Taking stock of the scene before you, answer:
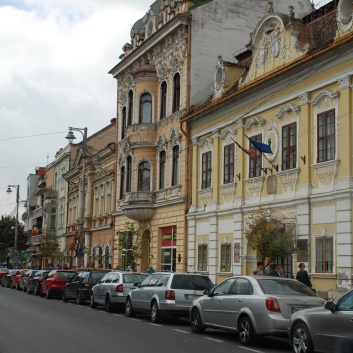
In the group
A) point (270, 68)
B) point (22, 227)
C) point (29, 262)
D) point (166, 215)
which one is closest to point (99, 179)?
point (166, 215)

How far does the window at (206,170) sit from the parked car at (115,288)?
8.47 m

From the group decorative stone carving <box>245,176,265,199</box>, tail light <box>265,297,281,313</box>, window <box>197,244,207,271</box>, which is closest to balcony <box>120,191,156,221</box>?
window <box>197,244,207,271</box>

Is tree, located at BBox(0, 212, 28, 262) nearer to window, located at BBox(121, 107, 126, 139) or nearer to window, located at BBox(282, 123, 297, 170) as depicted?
window, located at BBox(121, 107, 126, 139)

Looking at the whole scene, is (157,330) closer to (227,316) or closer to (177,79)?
(227,316)

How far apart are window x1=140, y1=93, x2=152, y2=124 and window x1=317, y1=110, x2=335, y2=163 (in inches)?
619

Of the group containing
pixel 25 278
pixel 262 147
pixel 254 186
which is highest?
pixel 262 147

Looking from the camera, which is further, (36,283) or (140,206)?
(140,206)

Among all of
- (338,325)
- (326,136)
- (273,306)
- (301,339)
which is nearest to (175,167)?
(326,136)

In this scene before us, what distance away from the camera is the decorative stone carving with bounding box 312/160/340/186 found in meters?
22.5

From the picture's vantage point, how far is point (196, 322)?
16750 mm

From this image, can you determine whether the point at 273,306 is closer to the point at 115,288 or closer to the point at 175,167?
the point at 115,288

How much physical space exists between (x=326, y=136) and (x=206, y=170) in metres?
9.46

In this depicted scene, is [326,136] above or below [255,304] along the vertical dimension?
above

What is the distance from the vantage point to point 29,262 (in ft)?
280
